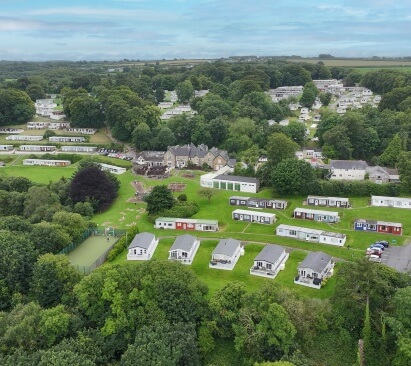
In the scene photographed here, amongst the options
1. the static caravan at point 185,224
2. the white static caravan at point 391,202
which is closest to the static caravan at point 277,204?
the static caravan at point 185,224

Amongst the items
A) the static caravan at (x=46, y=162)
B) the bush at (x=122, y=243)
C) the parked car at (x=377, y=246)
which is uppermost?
the parked car at (x=377, y=246)

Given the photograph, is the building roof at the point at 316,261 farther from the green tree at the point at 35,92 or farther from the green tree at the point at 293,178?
the green tree at the point at 35,92

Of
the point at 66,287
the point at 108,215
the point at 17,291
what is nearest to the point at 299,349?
the point at 66,287

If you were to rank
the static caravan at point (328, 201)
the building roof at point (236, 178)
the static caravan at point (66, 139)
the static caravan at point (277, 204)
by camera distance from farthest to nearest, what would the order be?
the static caravan at point (66, 139) → the building roof at point (236, 178) → the static caravan at point (277, 204) → the static caravan at point (328, 201)

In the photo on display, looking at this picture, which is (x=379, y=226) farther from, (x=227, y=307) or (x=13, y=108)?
(x=13, y=108)

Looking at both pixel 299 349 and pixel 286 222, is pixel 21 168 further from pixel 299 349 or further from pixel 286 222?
pixel 299 349

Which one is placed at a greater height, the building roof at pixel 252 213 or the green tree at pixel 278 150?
the green tree at pixel 278 150

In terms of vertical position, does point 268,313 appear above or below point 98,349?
above

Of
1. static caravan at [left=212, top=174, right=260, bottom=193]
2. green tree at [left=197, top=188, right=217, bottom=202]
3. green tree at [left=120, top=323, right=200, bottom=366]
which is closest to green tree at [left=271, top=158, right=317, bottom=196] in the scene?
static caravan at [left=212, top=174, right=260, bottom=193]
